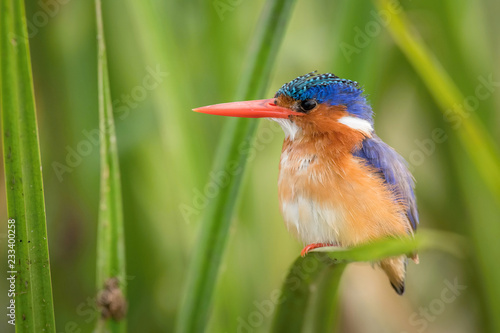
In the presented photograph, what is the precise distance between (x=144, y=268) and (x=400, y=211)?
0.68 m

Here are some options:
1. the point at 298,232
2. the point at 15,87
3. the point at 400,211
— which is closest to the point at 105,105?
the point at 15,87

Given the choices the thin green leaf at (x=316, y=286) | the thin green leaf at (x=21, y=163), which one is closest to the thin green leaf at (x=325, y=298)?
the thin green leaf at (x=316, y=286)

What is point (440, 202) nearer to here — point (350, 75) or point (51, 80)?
point (350, 75)

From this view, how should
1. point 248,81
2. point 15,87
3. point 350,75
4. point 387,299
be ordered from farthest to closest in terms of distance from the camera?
point 387,299 → point 350,75 → point 248,81 → point 15,87

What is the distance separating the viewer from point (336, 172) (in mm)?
1017

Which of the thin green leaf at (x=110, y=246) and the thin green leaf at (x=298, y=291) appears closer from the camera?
the thin green leaf at (x=298, y=291)

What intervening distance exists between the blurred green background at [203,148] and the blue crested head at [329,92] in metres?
0.11

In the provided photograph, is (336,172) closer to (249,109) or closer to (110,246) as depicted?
(249,109)

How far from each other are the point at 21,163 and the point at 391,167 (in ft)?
2.24

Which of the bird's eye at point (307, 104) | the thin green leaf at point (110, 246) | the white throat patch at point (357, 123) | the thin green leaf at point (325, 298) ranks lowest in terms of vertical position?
the thin green leaf at point (325, 298)

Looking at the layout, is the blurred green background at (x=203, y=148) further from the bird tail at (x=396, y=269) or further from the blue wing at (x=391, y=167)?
the bird tail at (x=396, y=269)

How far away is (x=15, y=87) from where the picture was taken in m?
0.72

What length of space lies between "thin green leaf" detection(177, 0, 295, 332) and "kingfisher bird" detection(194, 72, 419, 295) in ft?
0.42

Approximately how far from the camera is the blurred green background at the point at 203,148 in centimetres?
118
